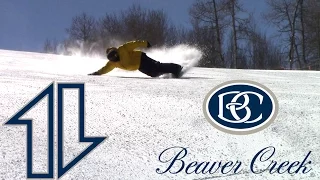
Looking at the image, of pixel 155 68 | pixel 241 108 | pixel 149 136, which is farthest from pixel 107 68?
pixel 241 108

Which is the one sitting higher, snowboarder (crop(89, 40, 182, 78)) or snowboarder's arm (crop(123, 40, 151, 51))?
snowboarder's arm (crop(123, 40, 151, 51))

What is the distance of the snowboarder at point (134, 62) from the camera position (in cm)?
593

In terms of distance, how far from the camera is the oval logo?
10.2 feet

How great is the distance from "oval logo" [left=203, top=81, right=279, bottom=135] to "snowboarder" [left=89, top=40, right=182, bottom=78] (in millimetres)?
2677

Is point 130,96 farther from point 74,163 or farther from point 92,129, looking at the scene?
point 74,163

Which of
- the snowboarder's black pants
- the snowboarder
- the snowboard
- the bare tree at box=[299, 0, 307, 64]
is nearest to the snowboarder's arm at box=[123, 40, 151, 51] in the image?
the snowboarder

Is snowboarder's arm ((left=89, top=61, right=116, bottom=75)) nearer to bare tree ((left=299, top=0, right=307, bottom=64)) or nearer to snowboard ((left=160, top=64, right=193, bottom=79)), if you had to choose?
snowboard ((left=160, top=64, right=193, bottom=79))

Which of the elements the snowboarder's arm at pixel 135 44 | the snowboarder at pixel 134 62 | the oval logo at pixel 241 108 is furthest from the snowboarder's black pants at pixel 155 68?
the oval logo at pixel 241 108

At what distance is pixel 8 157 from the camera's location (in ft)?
8.76

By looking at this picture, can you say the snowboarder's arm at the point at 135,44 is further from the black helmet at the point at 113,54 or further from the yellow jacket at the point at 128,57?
the black helmet at the point at 113,54


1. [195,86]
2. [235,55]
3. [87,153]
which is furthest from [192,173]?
[235,55]

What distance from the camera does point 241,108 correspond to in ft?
10.3

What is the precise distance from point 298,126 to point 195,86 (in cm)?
178

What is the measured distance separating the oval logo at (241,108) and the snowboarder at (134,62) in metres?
2.68
